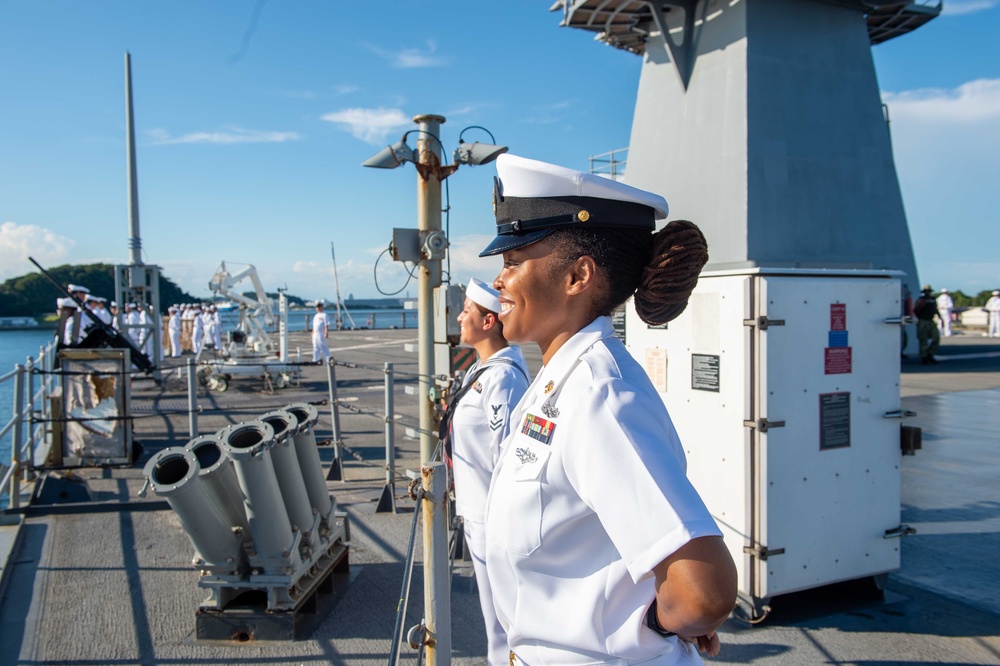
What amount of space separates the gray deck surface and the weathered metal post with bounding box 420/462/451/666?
160cm

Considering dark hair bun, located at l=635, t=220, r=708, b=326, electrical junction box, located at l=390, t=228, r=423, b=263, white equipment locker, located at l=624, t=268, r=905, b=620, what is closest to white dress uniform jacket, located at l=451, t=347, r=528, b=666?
white equipment locker, located at l=624, t=268, r=905, b=620

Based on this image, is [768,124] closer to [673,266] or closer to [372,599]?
[372,599]

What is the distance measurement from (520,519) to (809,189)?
52.2 ft

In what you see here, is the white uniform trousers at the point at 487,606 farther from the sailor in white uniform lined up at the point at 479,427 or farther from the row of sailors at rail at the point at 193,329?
the row of sailors at rail at the point at 193,329

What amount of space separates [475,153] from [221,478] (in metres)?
3.80

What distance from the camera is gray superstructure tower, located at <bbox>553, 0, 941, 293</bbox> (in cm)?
1482

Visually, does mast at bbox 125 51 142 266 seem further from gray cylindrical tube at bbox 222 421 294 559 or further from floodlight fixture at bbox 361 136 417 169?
gray cylindrical tube at bbox 222 421 294 559

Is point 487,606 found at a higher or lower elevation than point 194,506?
lower

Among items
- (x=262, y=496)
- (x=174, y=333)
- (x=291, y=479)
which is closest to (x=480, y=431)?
(x=262, y=496)

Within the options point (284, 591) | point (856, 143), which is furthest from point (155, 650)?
point (856, 143)

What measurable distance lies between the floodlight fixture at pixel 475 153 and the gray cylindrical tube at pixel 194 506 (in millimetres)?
3751

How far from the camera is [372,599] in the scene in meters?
4.89

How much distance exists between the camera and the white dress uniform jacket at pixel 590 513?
1309 mm

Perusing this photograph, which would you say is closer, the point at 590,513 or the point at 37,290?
the point at 590,513
